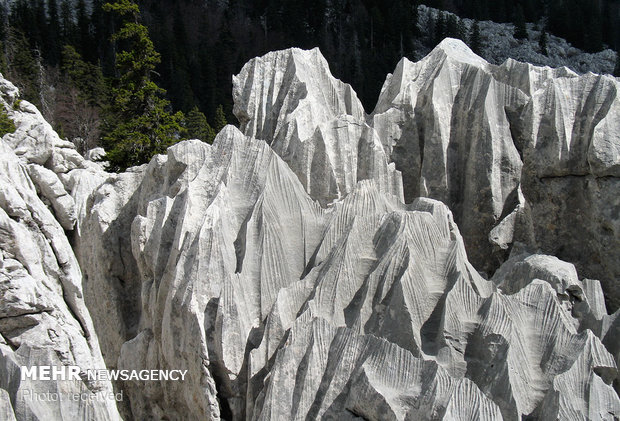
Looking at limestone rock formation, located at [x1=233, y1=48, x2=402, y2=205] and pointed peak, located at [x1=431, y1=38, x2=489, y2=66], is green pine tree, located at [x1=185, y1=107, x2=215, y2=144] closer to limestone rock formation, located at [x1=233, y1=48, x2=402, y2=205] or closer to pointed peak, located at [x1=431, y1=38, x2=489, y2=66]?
limestone rock formation, located at [x1=233, y1=48, x2=402, y2=205]

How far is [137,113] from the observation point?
3003 centimetres

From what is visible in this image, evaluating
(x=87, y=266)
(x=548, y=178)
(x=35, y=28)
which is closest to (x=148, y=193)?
(x=87, y=266)

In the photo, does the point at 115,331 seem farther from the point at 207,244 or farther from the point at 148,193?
the point at 207,244

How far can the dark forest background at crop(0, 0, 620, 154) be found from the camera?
5509cm

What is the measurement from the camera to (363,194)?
55.4 feet

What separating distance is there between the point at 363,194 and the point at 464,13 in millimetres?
53462

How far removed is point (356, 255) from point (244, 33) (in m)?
52.1

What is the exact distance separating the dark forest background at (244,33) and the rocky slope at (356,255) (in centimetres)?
3183

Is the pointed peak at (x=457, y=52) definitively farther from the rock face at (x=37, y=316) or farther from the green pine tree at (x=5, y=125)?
the green pine tree at (x=5, y=125)

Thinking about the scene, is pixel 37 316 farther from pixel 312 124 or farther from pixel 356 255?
pixel 312 124

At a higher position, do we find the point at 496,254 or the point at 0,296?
the point at 0,296

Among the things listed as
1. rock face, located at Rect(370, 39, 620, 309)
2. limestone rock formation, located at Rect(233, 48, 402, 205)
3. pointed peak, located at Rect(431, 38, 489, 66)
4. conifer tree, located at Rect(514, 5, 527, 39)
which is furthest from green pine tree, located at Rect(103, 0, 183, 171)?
conifer tree, located at Rect(514, 5, 527, 39)

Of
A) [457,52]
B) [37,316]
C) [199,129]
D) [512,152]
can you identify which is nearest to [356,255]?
[512,152]

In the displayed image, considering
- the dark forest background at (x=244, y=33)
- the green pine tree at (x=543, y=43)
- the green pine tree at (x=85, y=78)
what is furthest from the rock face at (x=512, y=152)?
the green pine tree at (x=543, y=43)
